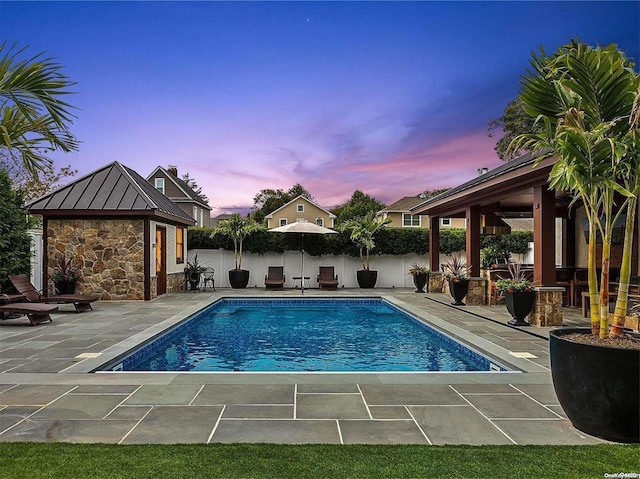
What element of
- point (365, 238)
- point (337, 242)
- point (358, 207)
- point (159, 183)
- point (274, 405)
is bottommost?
point (274, 405)

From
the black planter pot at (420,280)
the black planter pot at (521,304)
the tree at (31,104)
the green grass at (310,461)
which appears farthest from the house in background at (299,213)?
the green grass at (310,461)

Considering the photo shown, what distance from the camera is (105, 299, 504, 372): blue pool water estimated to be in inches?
239

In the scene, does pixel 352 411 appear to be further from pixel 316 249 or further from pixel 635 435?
pixel 316 249

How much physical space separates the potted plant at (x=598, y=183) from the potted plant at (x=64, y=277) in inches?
463

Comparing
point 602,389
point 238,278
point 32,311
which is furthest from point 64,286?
point 602,389

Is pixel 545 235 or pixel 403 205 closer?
pixel 545 235

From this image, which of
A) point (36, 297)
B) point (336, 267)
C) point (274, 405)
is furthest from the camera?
point (336, 267)

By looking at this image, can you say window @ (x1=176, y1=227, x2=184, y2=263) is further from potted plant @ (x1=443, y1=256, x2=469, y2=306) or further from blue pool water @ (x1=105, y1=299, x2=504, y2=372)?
potted plant @ (x1=443, y1=256, x2=469, y2=306)

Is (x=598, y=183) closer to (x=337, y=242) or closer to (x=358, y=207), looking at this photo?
(x=337, y=242)

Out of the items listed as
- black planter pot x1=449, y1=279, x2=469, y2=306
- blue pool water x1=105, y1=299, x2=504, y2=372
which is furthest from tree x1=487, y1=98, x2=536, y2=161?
blue pool water x1=105, y1=299, x2=504, y2=372

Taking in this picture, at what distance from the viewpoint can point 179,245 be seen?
615 inches

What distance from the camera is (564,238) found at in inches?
499

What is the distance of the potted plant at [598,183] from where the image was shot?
2986 mm

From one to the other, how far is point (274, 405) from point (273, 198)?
53.0 m
